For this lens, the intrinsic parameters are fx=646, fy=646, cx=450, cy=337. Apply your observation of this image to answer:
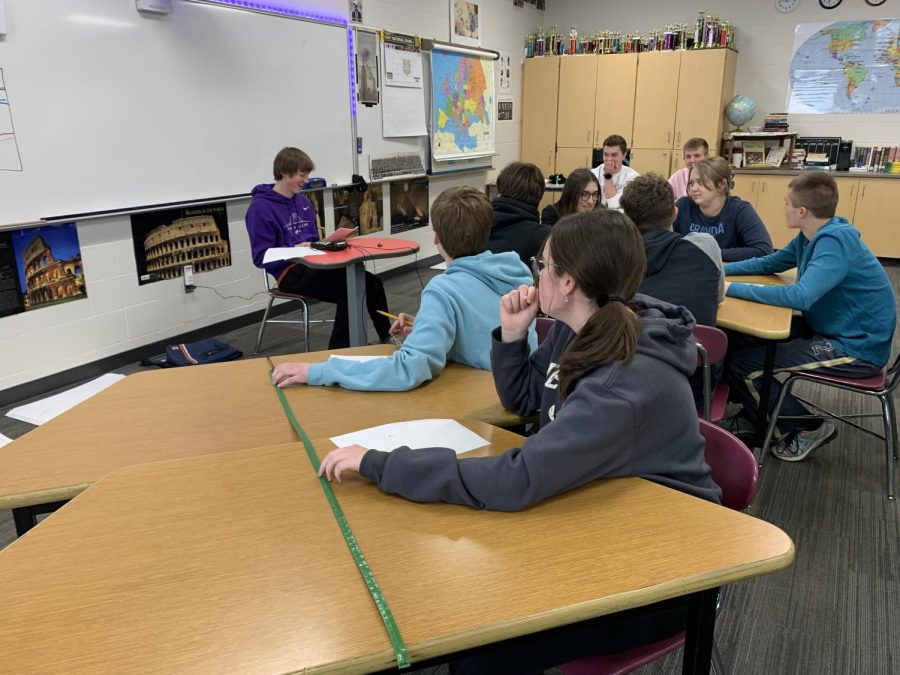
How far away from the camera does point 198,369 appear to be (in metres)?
1.85

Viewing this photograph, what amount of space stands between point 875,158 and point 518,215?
5.51 m

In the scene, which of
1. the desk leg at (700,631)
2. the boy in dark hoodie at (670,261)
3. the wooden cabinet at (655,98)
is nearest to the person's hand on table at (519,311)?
the desk leg at (700,631)

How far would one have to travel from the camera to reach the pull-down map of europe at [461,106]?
6359mm

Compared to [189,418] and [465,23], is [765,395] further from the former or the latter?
[465,23]

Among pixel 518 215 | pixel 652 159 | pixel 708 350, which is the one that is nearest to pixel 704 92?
pixel 652 159

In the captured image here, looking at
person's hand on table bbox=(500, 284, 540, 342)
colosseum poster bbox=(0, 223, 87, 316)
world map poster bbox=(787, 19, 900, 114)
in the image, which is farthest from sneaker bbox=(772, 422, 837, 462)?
world map poster bbox=(787, 19, 900, 114)

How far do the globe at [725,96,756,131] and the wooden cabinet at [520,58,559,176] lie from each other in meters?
1.96

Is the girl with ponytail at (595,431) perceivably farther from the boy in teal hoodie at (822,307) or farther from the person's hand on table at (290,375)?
the boy in teal hoodie at (822,307)

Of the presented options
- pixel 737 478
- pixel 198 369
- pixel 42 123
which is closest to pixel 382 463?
pixel 737 478

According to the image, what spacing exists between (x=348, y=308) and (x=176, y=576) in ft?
9.10

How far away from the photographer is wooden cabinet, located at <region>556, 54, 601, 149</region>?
755cm

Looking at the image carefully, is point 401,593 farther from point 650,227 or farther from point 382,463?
point 650,227

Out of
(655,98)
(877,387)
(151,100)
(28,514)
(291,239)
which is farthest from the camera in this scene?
(655,98)

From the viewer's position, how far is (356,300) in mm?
3586
